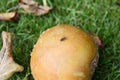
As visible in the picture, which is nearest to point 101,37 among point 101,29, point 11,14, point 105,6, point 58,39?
point 101,29

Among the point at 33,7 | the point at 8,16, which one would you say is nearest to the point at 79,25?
the point at 33,7

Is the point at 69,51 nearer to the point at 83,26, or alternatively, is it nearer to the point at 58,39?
the point at 58,39

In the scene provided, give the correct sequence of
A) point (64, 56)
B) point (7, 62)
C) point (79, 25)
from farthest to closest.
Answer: point (79, 25) < point (7, 62) < point (64, 56)

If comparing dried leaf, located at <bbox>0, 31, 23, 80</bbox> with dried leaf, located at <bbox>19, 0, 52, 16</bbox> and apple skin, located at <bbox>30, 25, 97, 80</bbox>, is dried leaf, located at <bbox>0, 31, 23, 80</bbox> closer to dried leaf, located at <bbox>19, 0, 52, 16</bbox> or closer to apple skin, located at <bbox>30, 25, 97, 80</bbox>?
apple skin, located at <bbox>30, 25, 97, 80</bbox>

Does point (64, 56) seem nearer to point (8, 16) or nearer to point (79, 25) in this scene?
point (79, 25)

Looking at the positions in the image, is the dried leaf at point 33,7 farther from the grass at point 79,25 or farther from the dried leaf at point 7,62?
the dried leaf at point 7,62

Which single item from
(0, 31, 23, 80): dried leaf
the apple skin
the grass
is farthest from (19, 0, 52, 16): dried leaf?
the apple skin
